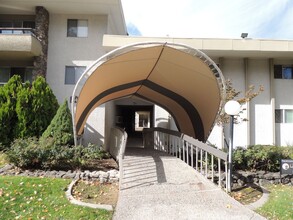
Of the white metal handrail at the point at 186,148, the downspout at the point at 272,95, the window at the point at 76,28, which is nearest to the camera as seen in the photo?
the white metal handrail at the point at 186,148

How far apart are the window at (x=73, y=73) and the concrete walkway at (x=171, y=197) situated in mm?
8383

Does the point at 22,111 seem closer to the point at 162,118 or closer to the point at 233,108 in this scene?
the point at 162,118

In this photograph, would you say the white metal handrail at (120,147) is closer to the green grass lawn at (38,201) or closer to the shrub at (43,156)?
the shrub at (43,156)

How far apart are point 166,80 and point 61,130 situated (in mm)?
4796

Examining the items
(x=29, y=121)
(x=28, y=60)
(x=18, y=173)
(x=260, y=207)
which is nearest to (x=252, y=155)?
(x=260, y=207)

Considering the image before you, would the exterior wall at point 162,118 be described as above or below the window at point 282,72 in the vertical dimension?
below

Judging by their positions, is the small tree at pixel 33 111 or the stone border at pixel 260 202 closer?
the stone border at pixel 260 202

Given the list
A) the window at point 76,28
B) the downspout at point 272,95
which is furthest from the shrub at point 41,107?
the downspout at point 272,95

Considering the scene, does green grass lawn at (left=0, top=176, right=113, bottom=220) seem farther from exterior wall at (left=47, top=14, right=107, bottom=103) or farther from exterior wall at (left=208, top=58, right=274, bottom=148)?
exterior wall at (left=208, top=58, right=274, bottom=148)

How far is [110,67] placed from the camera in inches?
326

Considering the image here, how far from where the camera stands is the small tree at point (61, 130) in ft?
34.6

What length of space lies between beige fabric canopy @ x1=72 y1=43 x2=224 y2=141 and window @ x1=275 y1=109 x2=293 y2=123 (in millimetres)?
7378

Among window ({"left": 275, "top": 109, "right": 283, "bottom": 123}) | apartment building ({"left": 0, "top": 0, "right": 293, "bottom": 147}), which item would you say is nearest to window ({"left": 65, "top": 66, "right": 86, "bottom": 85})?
apartment building ({"left": 0, "top": 0, "right": 293, "bottom": 147})

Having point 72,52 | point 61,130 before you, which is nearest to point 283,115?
point 61,130
